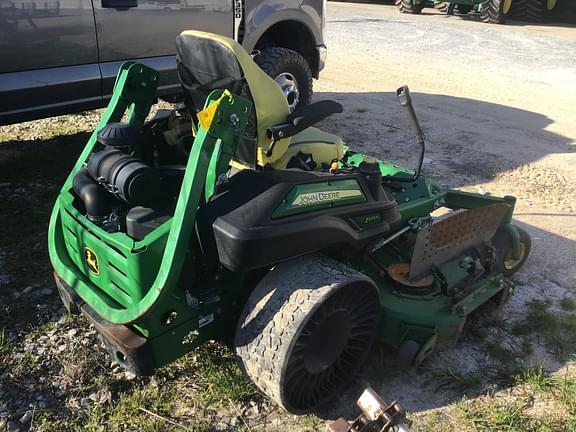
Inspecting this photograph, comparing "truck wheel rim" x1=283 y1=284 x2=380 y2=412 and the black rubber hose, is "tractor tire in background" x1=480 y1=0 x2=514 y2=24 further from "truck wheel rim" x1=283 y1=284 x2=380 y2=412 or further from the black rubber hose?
the black rubber hose

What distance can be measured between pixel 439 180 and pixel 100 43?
3186 millimetres

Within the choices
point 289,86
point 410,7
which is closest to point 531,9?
point 410,7

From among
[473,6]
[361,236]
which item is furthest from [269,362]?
[473,6]

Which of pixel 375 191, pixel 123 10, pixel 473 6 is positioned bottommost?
pixel 473 6

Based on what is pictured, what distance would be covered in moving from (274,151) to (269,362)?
1097 mm

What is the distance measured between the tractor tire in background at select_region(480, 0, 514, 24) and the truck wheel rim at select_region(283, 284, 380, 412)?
566 inches

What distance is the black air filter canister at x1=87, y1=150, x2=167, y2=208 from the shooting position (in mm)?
2477

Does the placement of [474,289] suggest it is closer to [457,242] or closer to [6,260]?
[457,242]

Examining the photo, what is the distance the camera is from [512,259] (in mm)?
3824

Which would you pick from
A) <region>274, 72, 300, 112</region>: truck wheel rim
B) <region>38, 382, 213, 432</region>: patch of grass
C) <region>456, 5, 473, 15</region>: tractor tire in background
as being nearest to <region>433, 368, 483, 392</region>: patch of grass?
<region>38, 382, 213, 432</region>: patch of grass

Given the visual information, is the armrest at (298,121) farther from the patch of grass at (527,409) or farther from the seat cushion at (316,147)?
the patch of grass at (527,409)

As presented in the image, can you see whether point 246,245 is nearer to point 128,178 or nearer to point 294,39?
point 128,178

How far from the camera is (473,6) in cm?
1612

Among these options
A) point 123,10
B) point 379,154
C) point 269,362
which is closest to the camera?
point 269,362
